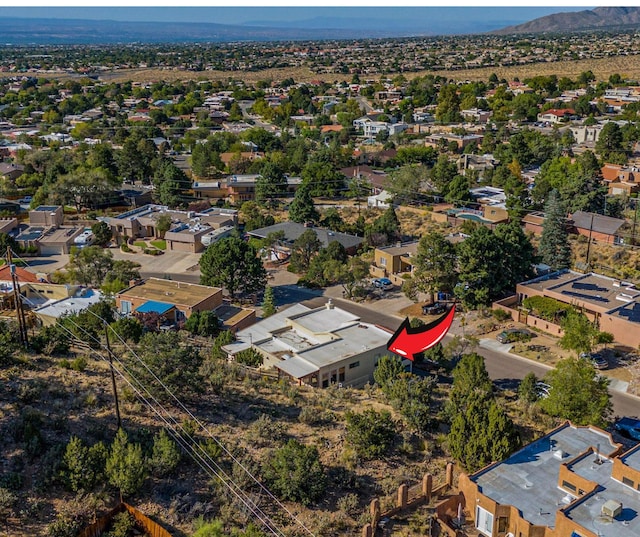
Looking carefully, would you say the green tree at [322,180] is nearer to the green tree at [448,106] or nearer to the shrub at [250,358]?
the shrub at [250,358]

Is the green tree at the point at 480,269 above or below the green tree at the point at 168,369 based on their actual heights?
below

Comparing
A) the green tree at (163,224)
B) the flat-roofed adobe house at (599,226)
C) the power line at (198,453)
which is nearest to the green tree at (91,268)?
the green tree at (163,224)

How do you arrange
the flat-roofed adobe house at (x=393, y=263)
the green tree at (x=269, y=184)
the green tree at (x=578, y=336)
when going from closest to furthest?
the green tree at (x=578, y=336)
the flat-roofed adobe house at (x=393, y=263)
the green tree at (x=269, y=184)

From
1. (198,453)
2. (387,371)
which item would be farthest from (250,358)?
(198,453)

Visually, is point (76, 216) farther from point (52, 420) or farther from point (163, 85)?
point (163, 85)

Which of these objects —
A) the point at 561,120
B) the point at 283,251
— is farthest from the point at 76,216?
the point at 561,120

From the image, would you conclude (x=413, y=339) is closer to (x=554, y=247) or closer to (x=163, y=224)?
(x=554, y=247)

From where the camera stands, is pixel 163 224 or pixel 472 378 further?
pixel 163 224

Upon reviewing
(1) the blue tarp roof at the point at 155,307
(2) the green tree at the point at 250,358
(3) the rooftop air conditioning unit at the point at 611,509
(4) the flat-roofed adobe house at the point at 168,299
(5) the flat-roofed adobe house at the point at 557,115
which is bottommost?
(4) the flat-roofed adobe house at the point at 168,299
